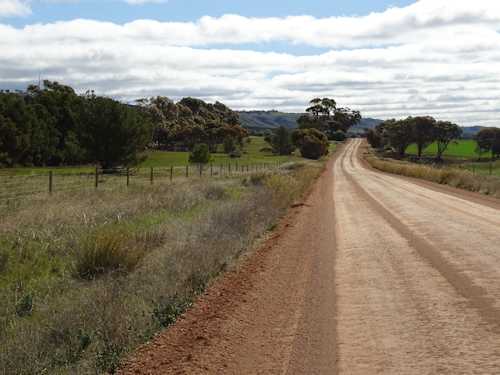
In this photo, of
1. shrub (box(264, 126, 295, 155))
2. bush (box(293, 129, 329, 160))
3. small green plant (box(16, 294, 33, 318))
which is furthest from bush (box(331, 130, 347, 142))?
small green plant (box(16, 294, 33, 318))

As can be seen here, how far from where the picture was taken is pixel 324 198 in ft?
100

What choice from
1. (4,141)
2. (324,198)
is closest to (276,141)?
(4,141)

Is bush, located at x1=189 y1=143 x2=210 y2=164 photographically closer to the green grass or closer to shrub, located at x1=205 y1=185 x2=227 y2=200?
shrub, located at x1=205 y1=185 x2=227 y2=200

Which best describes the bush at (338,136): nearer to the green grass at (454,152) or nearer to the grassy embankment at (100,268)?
the green grass at (454,152)

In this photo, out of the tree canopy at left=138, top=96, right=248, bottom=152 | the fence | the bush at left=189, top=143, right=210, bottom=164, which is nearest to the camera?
the fence

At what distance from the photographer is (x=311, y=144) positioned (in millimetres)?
122812

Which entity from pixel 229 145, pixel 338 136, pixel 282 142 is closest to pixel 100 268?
pixel 229 145

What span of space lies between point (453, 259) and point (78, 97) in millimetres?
80566

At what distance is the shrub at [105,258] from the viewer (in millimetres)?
13070

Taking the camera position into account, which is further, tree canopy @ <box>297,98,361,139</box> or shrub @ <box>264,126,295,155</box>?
tree canopy @ <box>297,98,361,139</box>

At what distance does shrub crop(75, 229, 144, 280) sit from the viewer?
13.1 m

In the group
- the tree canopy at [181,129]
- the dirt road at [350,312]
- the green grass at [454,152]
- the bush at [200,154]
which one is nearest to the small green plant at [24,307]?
the dirt road at [350,312]

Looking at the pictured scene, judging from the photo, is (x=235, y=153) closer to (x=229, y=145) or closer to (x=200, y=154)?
(x=229, y=145)

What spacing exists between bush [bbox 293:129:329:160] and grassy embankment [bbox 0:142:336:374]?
Answer: 99.0 metres
